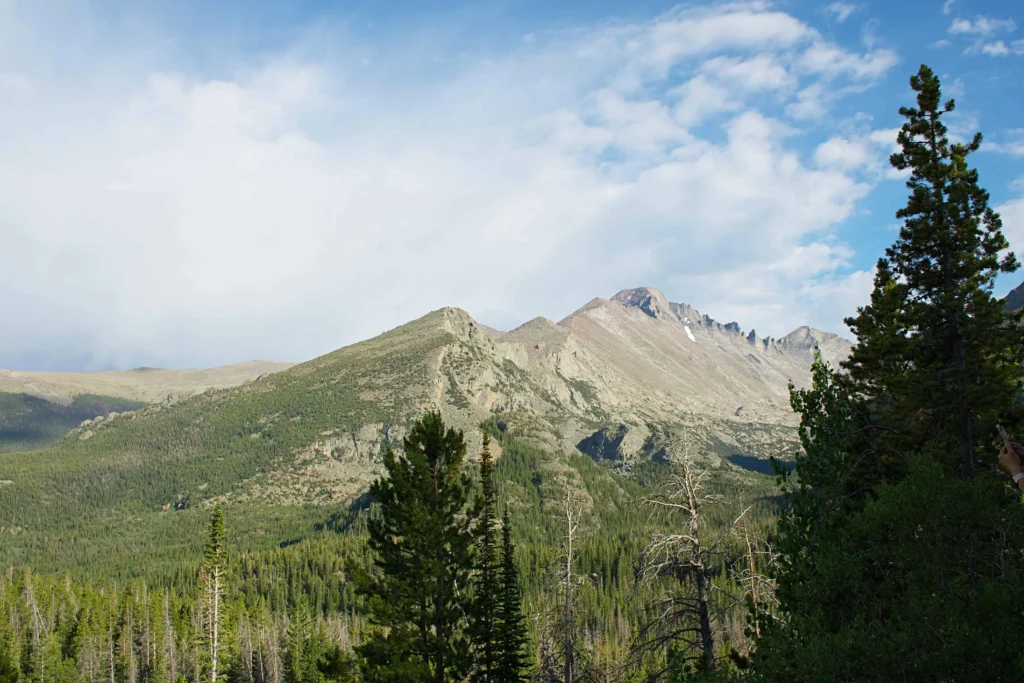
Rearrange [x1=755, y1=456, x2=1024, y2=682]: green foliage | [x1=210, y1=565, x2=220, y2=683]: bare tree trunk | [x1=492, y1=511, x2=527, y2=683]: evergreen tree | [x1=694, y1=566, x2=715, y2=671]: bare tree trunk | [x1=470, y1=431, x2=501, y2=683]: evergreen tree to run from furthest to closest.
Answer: [x1=210, y1=565, x2=220, y2=683]: bare tree trunk → [x1=492, y1=511, x2=527, y2=683]: evergreen tree → [x1=470, y1=431, x2=501, y2=683]: evergreen tree → [x1=694, y1=566, x2=715, y2=671]: bare tree trunk → [x1=755, y1=456, x2=1024, y2=682]: green foliage

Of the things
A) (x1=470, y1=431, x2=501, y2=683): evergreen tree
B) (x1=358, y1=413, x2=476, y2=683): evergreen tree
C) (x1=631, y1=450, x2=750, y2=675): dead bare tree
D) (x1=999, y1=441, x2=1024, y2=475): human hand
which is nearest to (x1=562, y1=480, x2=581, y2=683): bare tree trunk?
(x1=358, y1=413, x2=476, y2=683): evergreen tree

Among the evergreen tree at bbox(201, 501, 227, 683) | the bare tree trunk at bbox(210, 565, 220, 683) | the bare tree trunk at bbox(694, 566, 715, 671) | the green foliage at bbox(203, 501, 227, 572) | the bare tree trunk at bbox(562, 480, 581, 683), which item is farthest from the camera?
the bare tree trunk at bbox(210, 565, 220, 683)

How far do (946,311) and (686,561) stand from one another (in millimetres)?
11117

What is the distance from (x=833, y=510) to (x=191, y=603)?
368 feet

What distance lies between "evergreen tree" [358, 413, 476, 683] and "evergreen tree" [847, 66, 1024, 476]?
53.9ft

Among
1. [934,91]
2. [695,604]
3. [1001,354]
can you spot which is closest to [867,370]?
[1001,354]

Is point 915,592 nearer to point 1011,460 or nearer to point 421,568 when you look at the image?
point 1011,460

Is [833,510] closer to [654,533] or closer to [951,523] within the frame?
[951,523]

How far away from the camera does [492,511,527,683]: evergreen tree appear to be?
29672 mm

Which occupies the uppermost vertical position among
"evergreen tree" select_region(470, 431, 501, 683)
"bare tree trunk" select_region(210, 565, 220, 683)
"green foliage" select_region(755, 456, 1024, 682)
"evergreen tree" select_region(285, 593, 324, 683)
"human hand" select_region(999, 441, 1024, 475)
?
"human hand" select_region(999, 441, 1024, 475)

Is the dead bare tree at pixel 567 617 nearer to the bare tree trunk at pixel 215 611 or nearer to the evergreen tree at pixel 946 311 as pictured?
the evergreen tree at pixel 946 311

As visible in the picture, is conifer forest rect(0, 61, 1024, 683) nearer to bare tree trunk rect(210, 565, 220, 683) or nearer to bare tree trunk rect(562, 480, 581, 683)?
bare tree trunk rect(562, 480, 581, 683)

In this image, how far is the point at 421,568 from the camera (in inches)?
978

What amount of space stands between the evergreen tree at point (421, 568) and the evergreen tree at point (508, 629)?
3.39 metres
